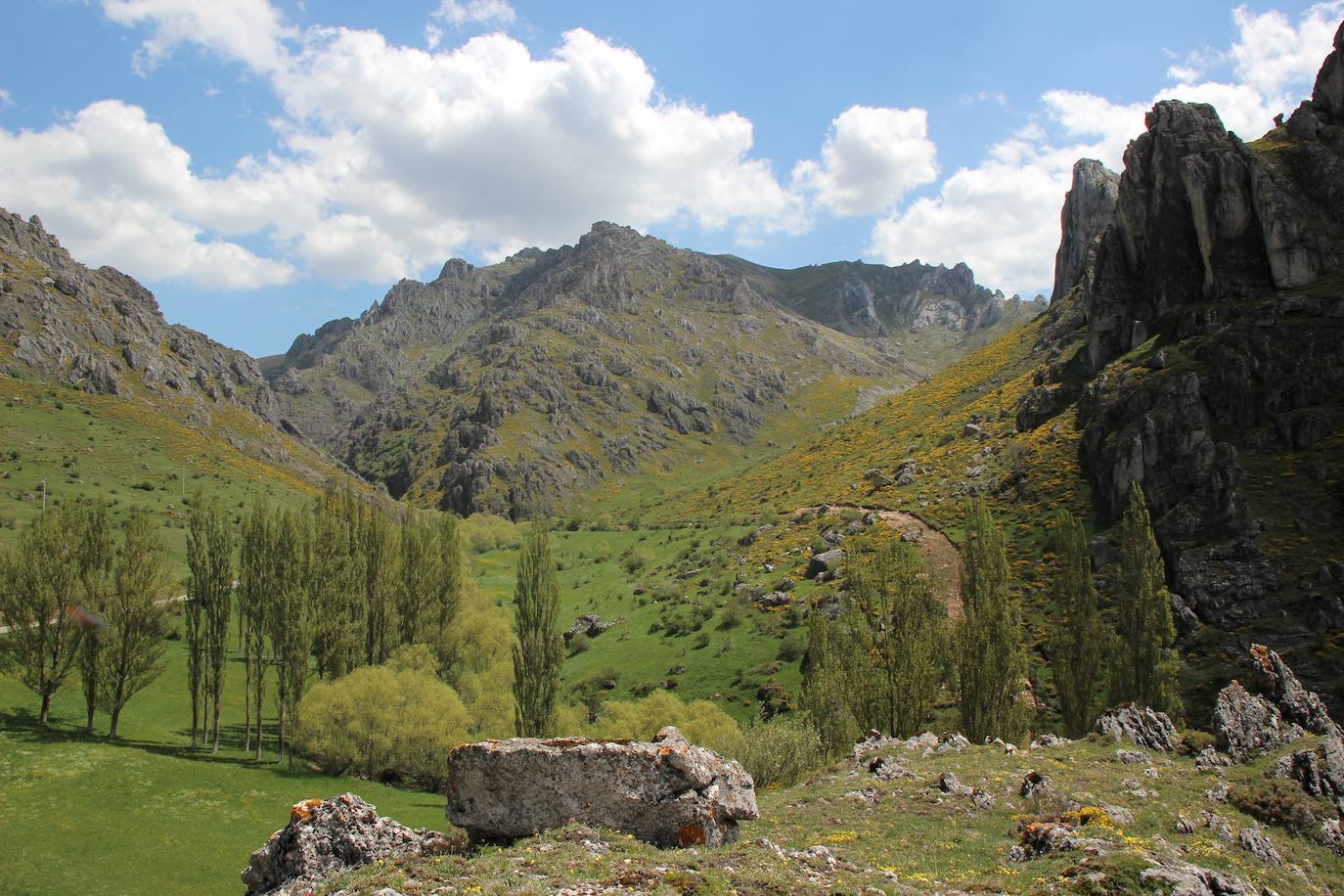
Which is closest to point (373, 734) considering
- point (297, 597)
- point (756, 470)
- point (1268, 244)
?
point (297, 597)

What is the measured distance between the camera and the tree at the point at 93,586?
4553cm

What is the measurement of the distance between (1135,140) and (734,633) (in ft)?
249

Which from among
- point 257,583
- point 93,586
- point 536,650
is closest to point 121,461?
point 257,583

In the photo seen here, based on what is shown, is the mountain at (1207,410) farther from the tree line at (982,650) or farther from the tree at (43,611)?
the tree at (43,611)

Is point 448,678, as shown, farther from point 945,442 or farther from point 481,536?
point 481,536

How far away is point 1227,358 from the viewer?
212ft

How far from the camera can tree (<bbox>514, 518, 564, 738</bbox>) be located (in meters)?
49.4

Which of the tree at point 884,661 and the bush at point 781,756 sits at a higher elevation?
the tree at point 884,661

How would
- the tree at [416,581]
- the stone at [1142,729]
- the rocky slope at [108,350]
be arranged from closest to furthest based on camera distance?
the stone at [1142,729] < the tree at [416,581] < the rocky slope at [108,350]

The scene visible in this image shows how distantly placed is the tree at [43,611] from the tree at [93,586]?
59cm

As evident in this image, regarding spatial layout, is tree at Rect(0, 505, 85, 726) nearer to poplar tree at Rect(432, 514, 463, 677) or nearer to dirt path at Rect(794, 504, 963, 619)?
poplar tree at Rect(432, 514, 463, 677)

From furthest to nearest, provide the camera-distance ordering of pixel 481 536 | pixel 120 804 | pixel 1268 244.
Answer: pixel 481 536 → pixel 1268 244 → pixel 120 804

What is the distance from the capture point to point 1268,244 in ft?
230

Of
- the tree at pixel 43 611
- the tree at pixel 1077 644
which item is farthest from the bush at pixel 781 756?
the tree at pixel 43 611
